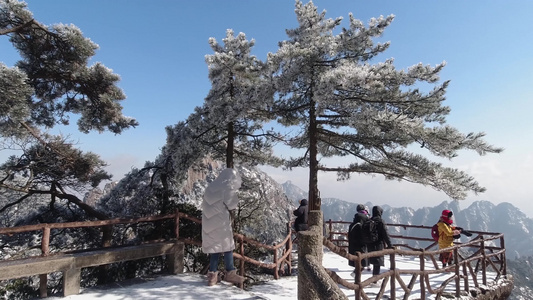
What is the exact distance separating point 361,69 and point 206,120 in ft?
15.7

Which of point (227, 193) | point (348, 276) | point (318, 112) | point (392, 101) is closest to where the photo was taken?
point (227, 193)

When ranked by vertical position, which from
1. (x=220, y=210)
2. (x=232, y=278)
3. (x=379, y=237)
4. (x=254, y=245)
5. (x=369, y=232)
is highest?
(x=220, y=210)

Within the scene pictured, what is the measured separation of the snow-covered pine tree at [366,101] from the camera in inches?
278

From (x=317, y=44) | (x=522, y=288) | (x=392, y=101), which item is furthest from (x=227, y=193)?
(x=522, y=288)

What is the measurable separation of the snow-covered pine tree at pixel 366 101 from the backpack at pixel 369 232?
1.58 m

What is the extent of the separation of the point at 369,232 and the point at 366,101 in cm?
349

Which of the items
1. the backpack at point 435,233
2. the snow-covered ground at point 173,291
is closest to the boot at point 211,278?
the snow-covered ground at point 173,291

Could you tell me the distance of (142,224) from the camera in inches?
396

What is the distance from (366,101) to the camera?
8.25 meters

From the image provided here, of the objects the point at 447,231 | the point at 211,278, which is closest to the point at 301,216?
the point at 211,278

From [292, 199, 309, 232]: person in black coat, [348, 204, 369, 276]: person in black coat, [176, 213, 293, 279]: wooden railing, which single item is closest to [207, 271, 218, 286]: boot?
[176, 213, 293, 279]: wooden railing

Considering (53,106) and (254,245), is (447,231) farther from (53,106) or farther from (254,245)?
(53,106)

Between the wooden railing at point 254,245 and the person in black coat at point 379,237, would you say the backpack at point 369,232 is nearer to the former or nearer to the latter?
the person in black coat at point 379,237

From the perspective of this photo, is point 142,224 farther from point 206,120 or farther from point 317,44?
point 317,44
